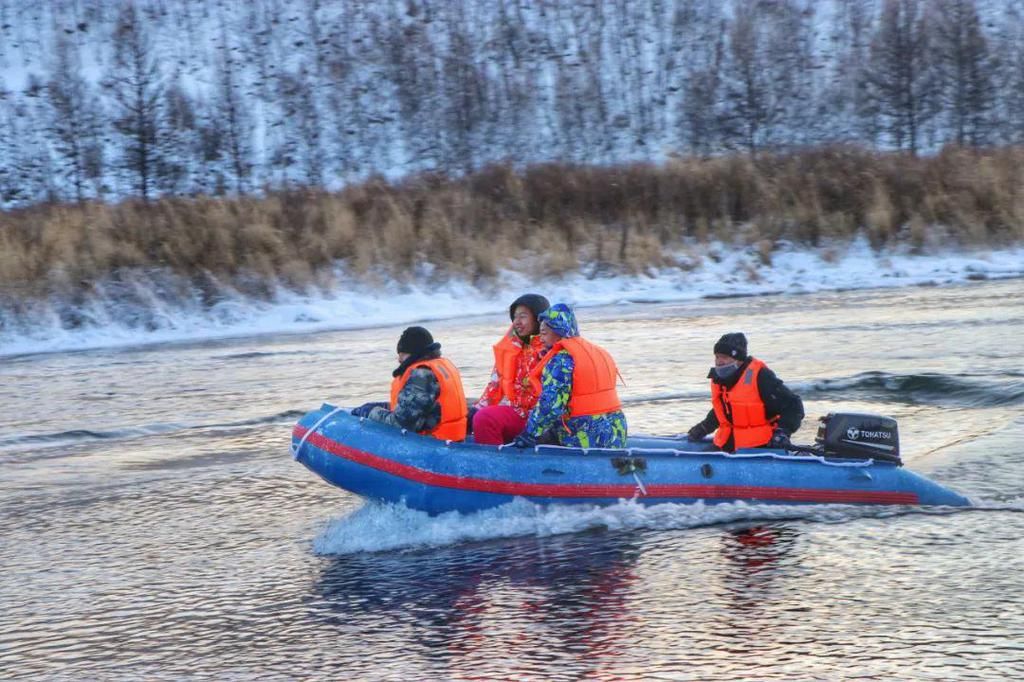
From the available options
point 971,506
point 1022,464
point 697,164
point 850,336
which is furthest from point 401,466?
point 697,164

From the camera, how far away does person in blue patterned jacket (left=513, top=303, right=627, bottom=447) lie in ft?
26.9

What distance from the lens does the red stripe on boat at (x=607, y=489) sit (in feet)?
26.8

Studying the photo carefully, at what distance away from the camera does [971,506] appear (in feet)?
27.3

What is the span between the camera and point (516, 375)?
8969 millimetres

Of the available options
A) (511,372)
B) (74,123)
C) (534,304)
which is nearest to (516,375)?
(511,372)

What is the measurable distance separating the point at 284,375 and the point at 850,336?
703 centimetres

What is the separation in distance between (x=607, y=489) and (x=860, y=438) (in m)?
1.78

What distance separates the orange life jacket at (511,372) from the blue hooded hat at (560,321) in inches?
23.0

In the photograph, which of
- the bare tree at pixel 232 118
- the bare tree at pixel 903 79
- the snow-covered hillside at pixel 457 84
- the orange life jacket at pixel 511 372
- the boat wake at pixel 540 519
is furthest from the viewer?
the bare tree at pixel 903 79

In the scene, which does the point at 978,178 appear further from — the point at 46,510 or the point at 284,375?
the point at 46,510

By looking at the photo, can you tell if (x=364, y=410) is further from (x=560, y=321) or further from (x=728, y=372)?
(x=728, y=372)

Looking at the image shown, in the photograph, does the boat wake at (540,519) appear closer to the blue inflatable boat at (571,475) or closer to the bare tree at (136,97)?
the blue inflatable boat at (571,475)

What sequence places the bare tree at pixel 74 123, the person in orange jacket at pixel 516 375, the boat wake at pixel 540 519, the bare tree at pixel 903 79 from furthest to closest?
1. the bare tree at pixel 903 79
2. the bare tree at pixel 74 123
3. the person in orange jacket at pixel 516 375
4. the boat wake at pixel 540 519

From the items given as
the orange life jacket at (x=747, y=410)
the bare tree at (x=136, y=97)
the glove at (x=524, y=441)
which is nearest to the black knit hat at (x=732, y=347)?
the orange life jacket at (x=747, y=410)
